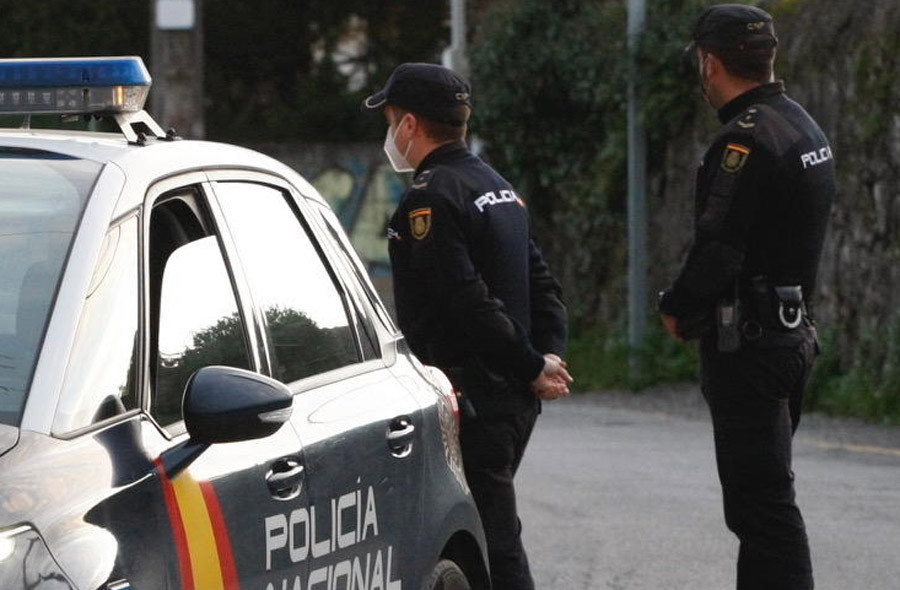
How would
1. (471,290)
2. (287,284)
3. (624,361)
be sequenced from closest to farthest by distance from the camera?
(287,284) → (471,290) → (624,361)

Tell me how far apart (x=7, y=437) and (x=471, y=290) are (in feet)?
8.71

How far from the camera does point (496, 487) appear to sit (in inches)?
236

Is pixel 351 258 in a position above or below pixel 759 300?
above

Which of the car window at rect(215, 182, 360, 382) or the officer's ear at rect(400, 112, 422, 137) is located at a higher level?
the officer's ear at rect(400, 112, 422, 137)

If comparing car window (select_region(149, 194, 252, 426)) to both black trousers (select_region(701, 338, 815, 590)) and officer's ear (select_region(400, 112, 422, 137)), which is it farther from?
black trousers (select_region(701, 338, 815, 590))

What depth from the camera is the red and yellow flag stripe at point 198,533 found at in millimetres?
3650

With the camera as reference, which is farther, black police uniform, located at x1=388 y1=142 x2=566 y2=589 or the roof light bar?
black police uniform, located at x1=388 y1=142 x2=566 y2=589

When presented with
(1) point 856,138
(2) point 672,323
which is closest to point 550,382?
(2) point 672,323

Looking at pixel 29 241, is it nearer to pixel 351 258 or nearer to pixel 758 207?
pixel 351 258

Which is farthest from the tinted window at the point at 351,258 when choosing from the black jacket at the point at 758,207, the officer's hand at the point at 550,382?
the black jacket at the point at 758,207

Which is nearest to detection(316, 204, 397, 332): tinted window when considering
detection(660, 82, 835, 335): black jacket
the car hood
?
detection(660, 82, 835, 335): black jacket

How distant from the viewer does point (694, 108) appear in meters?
19.1

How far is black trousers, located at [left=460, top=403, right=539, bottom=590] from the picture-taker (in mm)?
6000

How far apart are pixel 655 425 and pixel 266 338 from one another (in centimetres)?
1069
